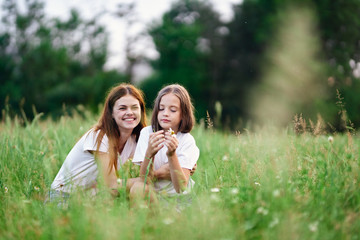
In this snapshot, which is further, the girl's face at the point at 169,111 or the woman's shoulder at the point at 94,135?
the woman's shoulder at the point at 94,135

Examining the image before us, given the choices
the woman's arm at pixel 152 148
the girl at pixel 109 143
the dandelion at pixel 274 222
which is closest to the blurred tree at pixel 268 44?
the girl at pixel 109 143

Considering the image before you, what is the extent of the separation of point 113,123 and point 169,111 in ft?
2.30

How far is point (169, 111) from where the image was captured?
288cm

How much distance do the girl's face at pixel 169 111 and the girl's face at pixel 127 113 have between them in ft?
1.38

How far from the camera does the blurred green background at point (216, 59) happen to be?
48.6 feet

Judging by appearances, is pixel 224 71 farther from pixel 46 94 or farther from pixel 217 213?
pixel 217 213

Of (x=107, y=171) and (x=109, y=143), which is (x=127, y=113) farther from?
(x=107, y=171)

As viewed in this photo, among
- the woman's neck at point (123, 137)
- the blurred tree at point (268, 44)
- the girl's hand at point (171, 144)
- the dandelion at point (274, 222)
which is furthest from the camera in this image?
the blurred tree at point (268, 44)

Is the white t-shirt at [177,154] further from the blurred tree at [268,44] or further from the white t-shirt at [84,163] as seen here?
the blurred tree at [268,44]

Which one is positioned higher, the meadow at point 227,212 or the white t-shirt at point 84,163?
the white t-shirt at point 84,163

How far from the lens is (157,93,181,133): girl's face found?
9.39 feet

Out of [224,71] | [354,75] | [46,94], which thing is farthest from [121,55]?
[354,75]

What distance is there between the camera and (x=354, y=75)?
14695mm

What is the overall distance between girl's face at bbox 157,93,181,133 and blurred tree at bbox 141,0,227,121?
1535cm
